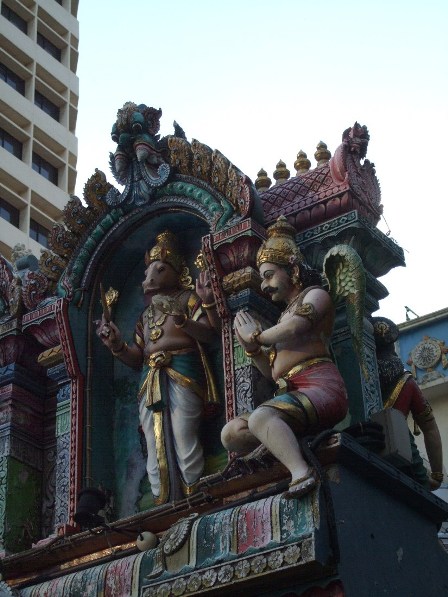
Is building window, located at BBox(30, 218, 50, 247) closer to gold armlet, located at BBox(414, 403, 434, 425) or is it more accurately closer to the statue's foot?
gold armlet, located at BBox(414, 403, 434, 425)

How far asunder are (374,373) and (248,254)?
4.51 ft

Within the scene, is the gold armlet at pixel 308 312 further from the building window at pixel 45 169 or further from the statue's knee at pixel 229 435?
the building window at pixel 45 169

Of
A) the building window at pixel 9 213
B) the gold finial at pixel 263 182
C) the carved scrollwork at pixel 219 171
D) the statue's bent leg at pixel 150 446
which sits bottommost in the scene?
the statue's bent leg at pixel 150 446

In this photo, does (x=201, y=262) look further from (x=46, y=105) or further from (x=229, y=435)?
(x=46, y=105)

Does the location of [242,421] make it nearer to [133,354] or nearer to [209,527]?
[209,527]

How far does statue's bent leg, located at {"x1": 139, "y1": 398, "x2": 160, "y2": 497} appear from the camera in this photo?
31.2 ft

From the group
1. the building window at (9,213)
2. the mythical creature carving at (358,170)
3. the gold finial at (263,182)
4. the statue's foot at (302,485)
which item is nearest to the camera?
the statue's foot at (302,485)

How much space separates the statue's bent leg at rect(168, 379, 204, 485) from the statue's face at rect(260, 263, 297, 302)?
3.97 feet

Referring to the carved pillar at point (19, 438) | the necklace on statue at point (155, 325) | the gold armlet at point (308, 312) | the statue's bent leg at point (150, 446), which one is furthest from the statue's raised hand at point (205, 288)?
the carved pillar at point (19, 438)

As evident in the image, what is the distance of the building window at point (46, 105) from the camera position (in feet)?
89.8

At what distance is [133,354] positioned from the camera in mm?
10281

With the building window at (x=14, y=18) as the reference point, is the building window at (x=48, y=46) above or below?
above

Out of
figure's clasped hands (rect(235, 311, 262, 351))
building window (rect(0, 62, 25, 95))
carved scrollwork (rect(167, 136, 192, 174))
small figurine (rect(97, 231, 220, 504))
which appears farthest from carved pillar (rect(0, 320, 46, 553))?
building window (rect(0, 62, 25, 95))

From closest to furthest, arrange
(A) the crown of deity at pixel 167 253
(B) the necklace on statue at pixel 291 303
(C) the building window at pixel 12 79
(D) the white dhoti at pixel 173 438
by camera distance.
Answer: (B) the necklace on statue at pixel 291 303 → (D) the white dhoti at pixel 173 438 → (A) the crown of deity at pixel 167 253 → (C) the building window at pixel 12 79
